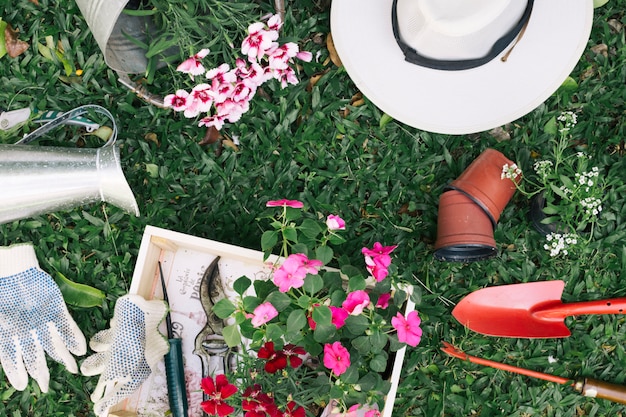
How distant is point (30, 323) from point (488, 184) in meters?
1.33

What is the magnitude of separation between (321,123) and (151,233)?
579mm

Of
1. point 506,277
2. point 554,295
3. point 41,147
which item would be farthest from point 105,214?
point 554,295

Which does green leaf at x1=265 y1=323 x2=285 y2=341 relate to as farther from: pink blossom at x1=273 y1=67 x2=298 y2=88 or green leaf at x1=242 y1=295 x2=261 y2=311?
pink blossom at x1=273 y1=67 x2=298 y2=88

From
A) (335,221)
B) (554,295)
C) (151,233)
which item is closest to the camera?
(335,221)

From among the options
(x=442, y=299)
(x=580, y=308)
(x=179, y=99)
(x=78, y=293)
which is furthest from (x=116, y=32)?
(x=580, y=308)

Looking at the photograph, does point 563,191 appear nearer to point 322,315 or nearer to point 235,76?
point 322,315

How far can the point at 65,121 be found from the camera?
1.64 meters

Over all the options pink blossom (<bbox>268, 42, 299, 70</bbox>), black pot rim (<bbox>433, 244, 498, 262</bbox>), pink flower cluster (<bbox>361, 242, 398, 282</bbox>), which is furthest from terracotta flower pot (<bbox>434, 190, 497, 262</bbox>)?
pink blossom (<bbox>268, 42, 299, 70</bbox>)

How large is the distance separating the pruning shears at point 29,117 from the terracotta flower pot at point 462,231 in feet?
3.39

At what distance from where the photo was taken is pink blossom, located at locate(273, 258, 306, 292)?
1188 millimetres

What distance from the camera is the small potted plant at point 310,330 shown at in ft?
3.98

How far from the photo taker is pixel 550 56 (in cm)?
132

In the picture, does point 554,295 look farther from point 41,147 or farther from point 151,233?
point 41,147

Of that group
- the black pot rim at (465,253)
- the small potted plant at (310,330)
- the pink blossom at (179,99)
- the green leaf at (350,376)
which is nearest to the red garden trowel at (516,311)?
the black pot rim at (465,253)
